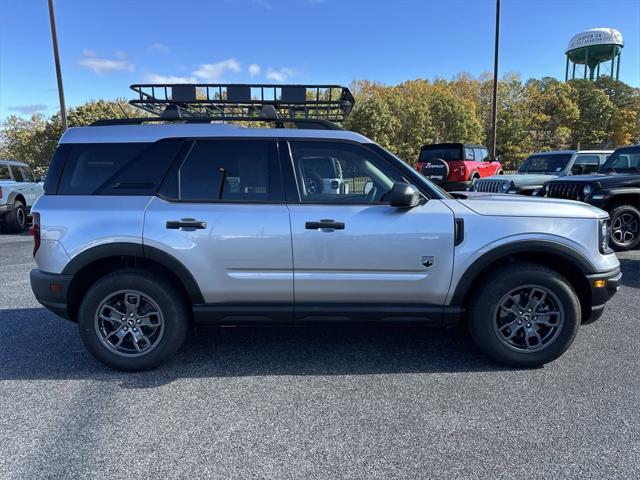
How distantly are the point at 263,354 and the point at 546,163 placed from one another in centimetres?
977

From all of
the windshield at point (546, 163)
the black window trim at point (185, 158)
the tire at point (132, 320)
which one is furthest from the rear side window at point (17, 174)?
the windshield at point (546, 163)

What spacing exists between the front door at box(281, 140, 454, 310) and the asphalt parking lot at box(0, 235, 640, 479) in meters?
Result: 0.64

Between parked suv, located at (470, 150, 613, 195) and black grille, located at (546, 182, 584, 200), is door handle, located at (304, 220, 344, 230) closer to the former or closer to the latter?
black grille, located at (546, 182, 584, 200)

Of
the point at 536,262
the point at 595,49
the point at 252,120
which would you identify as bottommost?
the point at 536,262

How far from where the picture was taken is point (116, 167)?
3.54 meters

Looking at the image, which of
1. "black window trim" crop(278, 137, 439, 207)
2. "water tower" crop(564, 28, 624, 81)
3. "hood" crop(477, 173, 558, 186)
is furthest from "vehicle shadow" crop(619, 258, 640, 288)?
"water tower" crop(564, 28, 624, 81)

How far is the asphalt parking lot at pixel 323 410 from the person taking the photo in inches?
95.9

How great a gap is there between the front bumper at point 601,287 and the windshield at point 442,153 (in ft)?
42.7

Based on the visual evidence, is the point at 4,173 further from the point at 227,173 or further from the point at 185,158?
the point at 227,173

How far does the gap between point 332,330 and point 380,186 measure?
1615 millimetres

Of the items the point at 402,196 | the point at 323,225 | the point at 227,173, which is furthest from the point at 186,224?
the point at 402,196

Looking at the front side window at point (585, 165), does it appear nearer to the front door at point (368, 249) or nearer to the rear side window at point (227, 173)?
the front door at point (368, 249)

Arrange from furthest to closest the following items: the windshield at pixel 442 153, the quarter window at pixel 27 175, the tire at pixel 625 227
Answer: the windshield at pixel 442 153 → the quarter window at pixel 27 175 → the tire at pixel 625 227

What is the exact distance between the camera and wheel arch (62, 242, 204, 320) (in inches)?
135
